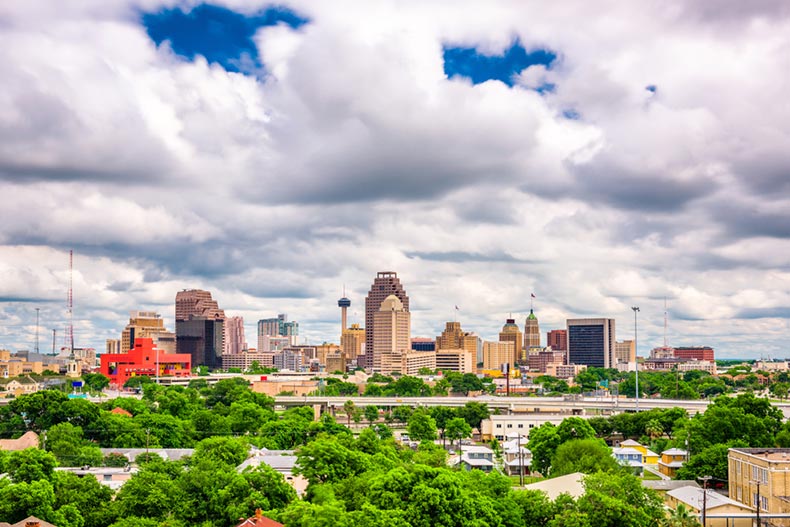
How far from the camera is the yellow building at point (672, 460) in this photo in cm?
9075

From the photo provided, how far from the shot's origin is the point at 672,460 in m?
92.8

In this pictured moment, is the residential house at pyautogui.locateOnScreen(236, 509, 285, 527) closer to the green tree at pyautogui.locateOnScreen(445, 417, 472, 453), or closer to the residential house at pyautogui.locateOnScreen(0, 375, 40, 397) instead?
the green tree at pyautogui.locateOnScreen(445, 417, 472, 453)

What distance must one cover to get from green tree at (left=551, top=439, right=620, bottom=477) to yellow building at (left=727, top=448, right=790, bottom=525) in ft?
32.8

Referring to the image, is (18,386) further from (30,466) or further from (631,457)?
(631,457)

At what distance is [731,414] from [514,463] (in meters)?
24.1

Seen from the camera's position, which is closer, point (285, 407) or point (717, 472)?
point (717, 472)

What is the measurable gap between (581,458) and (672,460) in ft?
70.3

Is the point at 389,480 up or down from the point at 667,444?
up

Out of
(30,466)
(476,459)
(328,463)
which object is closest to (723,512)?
(328,463)

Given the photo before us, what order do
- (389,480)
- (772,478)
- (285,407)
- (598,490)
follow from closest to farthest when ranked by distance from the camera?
(389,480)
(598,490)
(772,478)
(285,407)

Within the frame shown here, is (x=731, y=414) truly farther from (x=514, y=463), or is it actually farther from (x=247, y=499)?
(x=247, y=499)

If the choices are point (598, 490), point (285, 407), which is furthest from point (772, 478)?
point (285, 407)

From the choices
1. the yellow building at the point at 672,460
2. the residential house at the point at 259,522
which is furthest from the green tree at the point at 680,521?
the yellow building at the point at 672,460

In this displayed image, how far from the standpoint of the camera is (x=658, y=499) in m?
54.5
